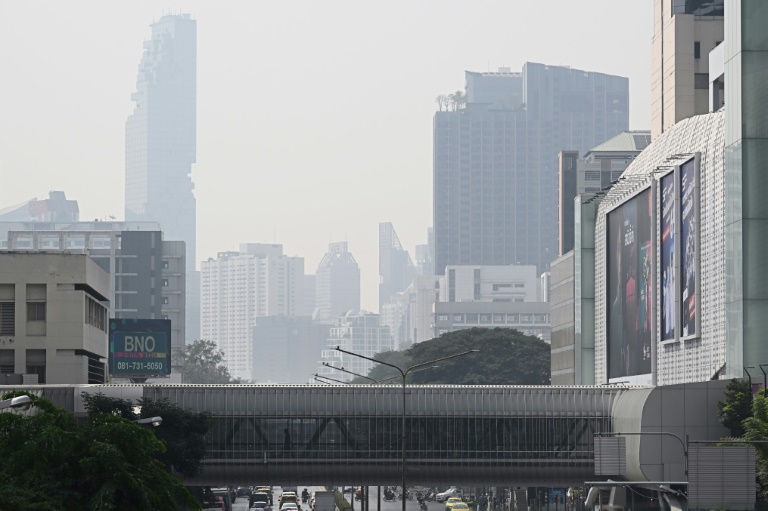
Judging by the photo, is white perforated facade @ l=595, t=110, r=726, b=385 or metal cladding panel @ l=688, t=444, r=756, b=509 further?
white perforated facade @ l=595, t=110, r=726, b=385

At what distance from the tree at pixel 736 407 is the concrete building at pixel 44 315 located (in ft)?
148

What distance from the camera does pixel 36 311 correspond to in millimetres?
102062

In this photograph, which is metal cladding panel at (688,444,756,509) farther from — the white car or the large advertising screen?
the white car

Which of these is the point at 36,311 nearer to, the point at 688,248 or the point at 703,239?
the point at 688,248

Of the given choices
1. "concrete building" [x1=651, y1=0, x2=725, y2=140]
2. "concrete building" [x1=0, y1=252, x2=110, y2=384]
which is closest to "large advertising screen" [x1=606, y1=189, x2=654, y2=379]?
"concrete building" [x1=0, y1=252, x2=110, y2=384]

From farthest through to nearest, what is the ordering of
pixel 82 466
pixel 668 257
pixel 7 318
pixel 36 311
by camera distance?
pixel 36 311
pixel 7 318
pixel 668 257
pixel 82 466

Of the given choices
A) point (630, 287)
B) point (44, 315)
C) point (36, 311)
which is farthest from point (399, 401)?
point (36, 311)

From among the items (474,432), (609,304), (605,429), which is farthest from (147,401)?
(609,304)

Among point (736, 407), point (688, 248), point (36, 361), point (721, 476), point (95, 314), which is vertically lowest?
point (721, 476)

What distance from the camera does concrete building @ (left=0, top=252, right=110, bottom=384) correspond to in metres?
101

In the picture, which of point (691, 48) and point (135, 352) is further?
point (691, 48)

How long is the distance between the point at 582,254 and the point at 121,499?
86.7m

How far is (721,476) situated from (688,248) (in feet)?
167

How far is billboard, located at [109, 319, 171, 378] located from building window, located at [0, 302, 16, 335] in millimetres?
35132
